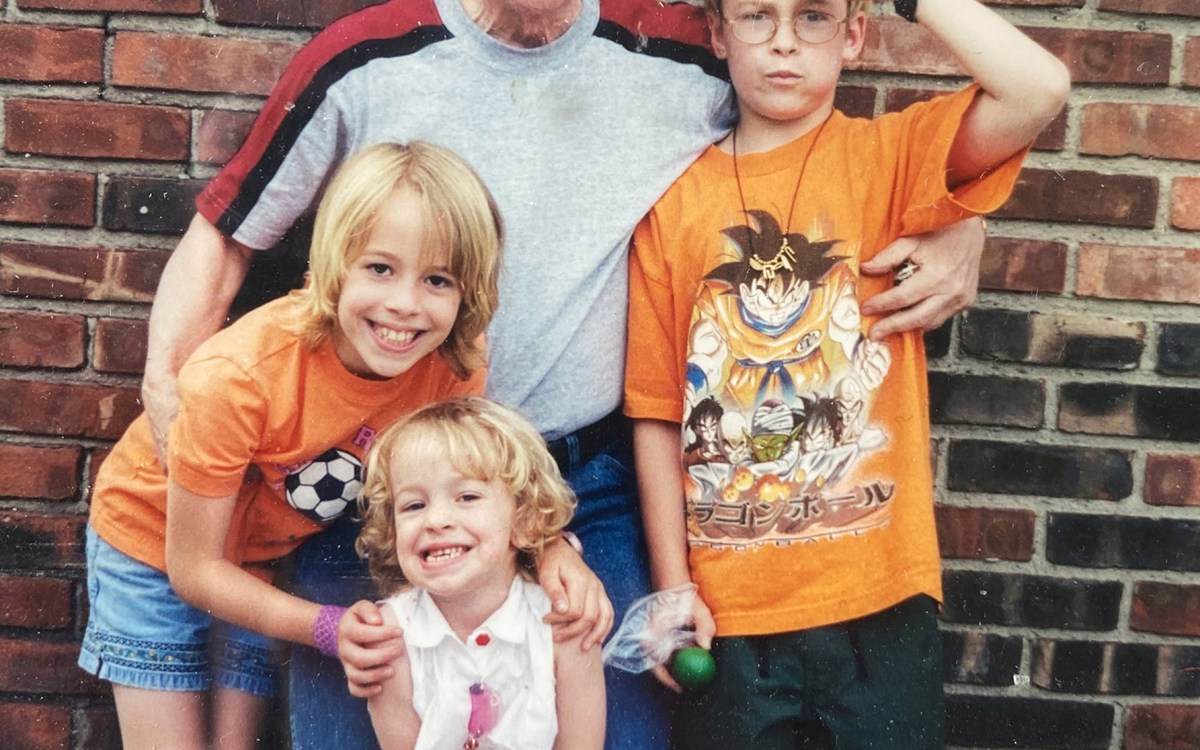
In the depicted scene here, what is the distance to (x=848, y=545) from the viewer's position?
1.59m

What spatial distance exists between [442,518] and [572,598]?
216 millimetres

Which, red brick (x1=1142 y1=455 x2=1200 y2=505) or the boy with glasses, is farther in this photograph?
red brick (x1=1142 y1=455 x2=1200 y2=505)

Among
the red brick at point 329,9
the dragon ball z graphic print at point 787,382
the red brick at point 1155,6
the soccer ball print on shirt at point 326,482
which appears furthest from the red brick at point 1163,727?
the red brick at point 329,9

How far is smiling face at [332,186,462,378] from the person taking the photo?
4.92 feet

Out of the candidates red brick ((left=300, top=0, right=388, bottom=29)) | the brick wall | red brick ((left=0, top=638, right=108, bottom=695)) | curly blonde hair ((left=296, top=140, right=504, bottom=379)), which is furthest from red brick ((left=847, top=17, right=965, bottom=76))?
red brick ((left=0, top=638, right=108, bottom=695))

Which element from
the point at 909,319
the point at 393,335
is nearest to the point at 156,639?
the point at 393,335

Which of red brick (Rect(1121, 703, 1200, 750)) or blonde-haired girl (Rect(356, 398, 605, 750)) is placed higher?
blonde-haired girl (Rect(356, 398, 605, 750))

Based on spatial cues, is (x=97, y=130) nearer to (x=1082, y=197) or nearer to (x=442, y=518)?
(x=442, y=518)

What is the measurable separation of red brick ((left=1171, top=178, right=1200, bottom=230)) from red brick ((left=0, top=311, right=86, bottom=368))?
5.38 ft

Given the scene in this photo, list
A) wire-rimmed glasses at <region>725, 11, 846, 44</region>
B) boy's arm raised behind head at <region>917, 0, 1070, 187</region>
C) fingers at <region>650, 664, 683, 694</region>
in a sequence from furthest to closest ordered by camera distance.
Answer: fingers at <region>650, 664, 683, 694</region> → wire-rimmed glasses at <region>725, 11, 846, 44</region> → boy's arm raised behind head at <region>917, 0, 1070, 187</region>

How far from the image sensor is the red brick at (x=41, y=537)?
174 cm

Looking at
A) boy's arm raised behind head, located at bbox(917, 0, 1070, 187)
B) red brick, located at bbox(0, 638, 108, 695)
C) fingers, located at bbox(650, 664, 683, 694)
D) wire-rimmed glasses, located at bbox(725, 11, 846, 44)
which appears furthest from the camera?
red brick, located at bbox(0, 638, 108, 695)

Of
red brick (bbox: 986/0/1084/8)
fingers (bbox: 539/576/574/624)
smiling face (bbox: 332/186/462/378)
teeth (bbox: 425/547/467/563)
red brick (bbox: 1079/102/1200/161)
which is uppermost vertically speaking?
red brick (bbox: 986/0/1084/8)

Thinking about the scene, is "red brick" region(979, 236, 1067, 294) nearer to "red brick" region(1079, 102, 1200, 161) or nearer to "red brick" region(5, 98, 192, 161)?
"red brick" region(1079, 102, 1200, 161)
